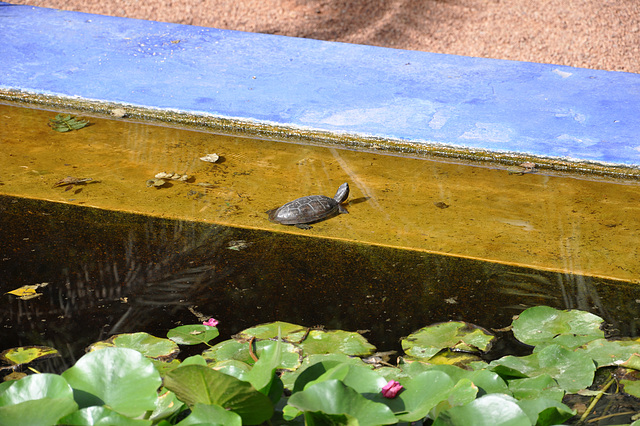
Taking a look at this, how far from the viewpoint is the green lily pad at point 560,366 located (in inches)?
69.5

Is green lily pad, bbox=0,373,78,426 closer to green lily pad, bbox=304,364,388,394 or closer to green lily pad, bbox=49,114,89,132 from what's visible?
green lily pad, bbox=304,364,388,394

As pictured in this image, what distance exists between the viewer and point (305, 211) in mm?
2939

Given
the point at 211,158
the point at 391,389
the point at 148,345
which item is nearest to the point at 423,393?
the point at 391,389

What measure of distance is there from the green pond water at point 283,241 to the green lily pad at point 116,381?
823mm

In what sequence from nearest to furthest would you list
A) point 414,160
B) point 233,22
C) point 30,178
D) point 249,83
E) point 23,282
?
point 23,282 → point 30,178 → point 414,160 → point 249,83 → point 233,22

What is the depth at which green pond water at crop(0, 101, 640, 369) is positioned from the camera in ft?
7.63

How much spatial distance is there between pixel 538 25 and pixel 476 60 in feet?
7.54

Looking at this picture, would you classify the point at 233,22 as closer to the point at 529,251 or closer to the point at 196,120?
the point at 196,120

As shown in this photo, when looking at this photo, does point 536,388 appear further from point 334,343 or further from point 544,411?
point 334,343

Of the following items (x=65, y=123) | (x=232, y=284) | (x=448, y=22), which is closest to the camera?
(x=232, y=284)

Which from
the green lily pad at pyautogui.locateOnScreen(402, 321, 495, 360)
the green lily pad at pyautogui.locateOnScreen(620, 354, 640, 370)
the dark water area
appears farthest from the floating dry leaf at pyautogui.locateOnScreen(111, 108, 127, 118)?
the green lily pad at pyautogui.locateOnScreen(620, 354, 640, 370)

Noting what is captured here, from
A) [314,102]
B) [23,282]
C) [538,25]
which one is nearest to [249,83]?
[314,102]

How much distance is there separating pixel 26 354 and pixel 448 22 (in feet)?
22.0

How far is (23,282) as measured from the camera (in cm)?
245
